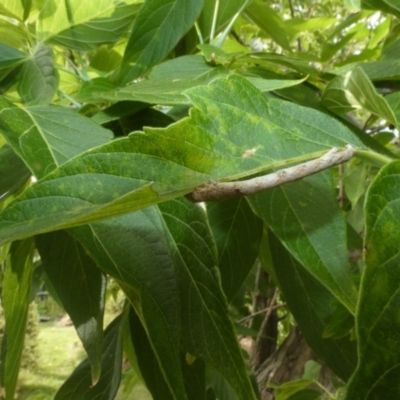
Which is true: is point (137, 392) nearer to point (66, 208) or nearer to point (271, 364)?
point (271, 364)

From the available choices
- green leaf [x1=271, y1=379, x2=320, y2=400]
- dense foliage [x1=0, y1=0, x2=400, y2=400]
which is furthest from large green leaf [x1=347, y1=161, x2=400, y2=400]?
green leaf [x1=271, y1=379, x2=320, y2=400]

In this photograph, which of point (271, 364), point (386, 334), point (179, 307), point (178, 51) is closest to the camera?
point (386, 334)

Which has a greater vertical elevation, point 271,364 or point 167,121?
point 167,121

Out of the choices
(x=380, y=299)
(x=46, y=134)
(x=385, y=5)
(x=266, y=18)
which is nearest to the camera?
(x=380, y=299)

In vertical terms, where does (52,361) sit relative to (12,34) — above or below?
below

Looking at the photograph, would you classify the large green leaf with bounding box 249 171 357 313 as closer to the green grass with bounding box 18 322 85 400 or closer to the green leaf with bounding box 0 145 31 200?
the green leaf with bounding box 0 145 31 200

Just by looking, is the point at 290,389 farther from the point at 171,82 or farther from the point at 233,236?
the point at 171,82

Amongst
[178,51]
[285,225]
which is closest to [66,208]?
[285,225]

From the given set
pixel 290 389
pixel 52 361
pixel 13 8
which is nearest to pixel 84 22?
pixel 13 8
